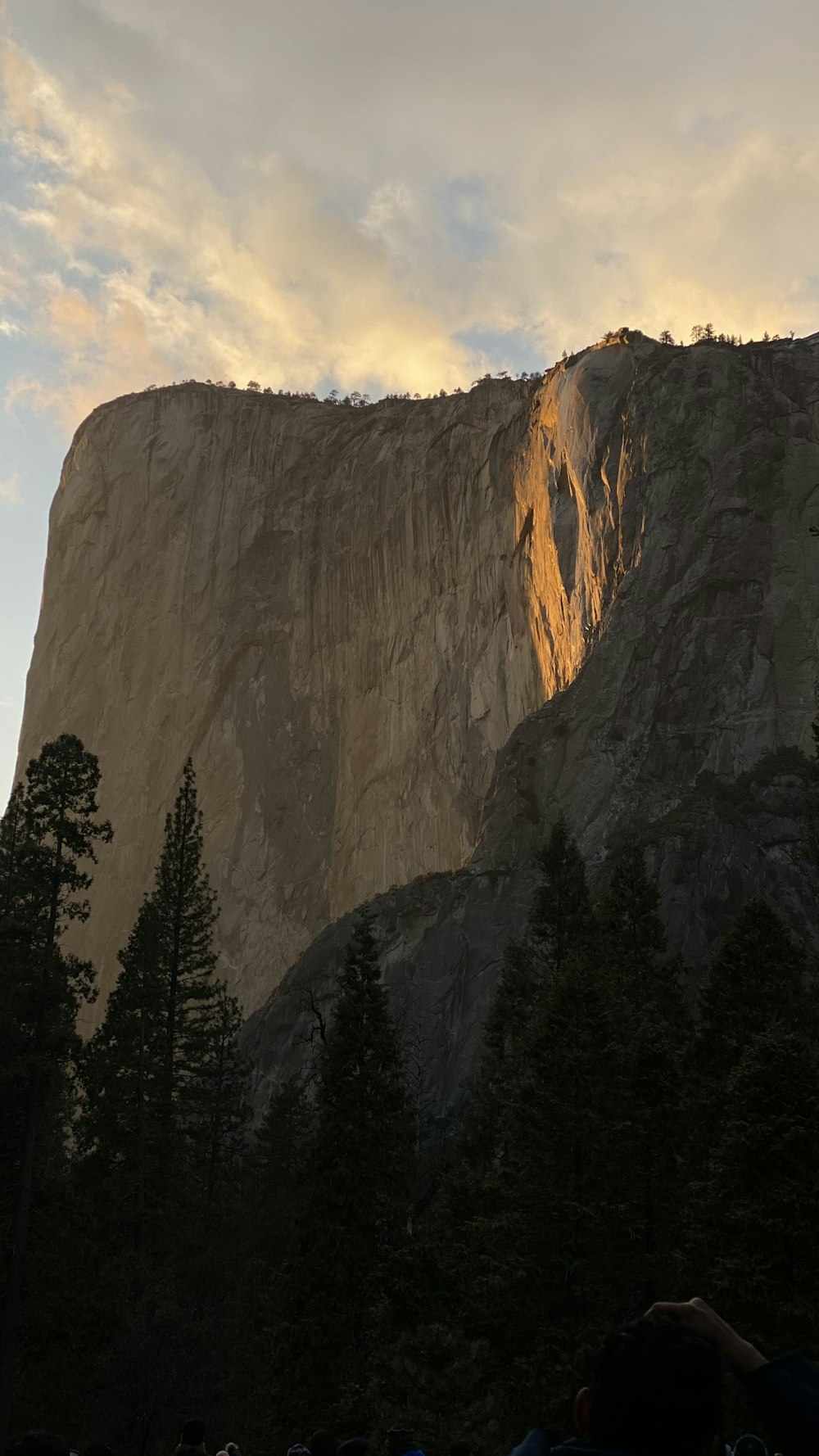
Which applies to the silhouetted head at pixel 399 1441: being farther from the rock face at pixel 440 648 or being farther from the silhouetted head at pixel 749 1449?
the rock face at pixel 440 648

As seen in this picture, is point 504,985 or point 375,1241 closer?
point 375,1241

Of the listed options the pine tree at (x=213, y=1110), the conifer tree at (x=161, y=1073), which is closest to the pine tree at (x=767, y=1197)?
the conifer tree at (x=161, y=1073)

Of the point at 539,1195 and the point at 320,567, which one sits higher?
the point at 320,567

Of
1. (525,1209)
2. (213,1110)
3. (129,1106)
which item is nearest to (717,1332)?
(525,1209)

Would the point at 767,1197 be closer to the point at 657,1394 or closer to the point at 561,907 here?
the point at 657,1394

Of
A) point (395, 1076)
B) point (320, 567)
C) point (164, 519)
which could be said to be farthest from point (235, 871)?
point (395, 1076)

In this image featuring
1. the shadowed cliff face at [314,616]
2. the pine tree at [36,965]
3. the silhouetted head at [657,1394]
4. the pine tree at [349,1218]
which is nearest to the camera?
the silhouetted head at [657,1394]

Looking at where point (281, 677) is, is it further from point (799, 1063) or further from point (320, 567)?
point (799, 1063)
